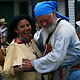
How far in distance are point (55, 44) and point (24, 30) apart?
2.27ft

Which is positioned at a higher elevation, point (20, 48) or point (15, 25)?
point (15, 25)

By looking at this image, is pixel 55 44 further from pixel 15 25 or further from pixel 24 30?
pixel 15 25

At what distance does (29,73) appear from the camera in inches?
159

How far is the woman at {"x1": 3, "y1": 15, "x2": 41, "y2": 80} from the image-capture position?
3916 mm

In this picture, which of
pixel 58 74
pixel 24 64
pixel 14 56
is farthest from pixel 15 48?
pixel 58 74

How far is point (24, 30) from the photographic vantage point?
4.09m

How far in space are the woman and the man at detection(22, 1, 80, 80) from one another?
214mm

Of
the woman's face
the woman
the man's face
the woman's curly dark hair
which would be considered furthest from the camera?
the woman's curly dark hair

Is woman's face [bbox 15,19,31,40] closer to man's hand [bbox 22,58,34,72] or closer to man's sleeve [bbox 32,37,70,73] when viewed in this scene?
man's hand [bbox 22,58,34,72]

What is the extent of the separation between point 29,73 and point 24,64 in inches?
15.2

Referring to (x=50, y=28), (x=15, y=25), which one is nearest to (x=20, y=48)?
(x=15, y=25)

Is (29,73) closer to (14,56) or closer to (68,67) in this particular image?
(14,56)

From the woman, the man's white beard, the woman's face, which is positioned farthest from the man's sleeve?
the woman's face

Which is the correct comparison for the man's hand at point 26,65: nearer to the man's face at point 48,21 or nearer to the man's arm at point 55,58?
the man's arm at point 55,58
